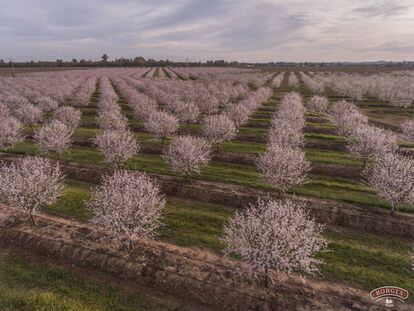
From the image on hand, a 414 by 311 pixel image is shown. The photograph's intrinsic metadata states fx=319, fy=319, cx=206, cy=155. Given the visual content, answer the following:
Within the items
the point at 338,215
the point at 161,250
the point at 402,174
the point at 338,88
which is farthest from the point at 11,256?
the point at 338,88

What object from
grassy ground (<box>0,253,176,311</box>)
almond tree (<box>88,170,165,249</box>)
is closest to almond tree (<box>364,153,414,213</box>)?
almond tree (<box>88,170,165,249</box>)

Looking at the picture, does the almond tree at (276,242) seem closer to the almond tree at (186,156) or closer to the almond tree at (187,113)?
the almond tree at (186,156)

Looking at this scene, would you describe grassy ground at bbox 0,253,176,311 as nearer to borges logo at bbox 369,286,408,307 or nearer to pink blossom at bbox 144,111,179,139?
borges logo at bbox 369,286,408,307

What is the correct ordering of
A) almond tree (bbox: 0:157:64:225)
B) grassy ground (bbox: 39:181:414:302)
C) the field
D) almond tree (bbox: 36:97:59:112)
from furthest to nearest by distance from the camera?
1. almond tree (bbox: 36:97:59:112)
2. almond tree (bbox: 0:157:64:225)
3. grassy ground (bbox: 39:181:414:302)
4. the field

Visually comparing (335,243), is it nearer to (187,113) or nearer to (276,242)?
(276,242)

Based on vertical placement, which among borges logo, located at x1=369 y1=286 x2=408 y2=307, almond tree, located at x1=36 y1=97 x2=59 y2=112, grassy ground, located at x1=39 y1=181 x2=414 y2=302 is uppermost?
almond tree, located at x1=36 y1=97 x2=59 y2=112

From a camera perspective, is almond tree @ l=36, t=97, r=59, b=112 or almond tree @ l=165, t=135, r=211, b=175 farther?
almond tree @ l=36, t=97, r=59, b=112

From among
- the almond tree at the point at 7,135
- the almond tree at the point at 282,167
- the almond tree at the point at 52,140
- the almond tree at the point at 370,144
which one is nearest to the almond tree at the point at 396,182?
the almond tree at the point at 282,167

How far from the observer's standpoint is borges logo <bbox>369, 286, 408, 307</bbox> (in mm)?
24919

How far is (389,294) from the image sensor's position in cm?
2530

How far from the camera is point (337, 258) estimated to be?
97.9ft

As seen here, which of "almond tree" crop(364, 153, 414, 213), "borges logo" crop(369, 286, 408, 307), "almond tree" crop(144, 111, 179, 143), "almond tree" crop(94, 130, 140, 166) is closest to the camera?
"borges logo" crop(369, 286, 408, 307)

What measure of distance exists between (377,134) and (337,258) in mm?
24862

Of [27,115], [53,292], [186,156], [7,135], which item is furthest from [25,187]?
[27,115]
